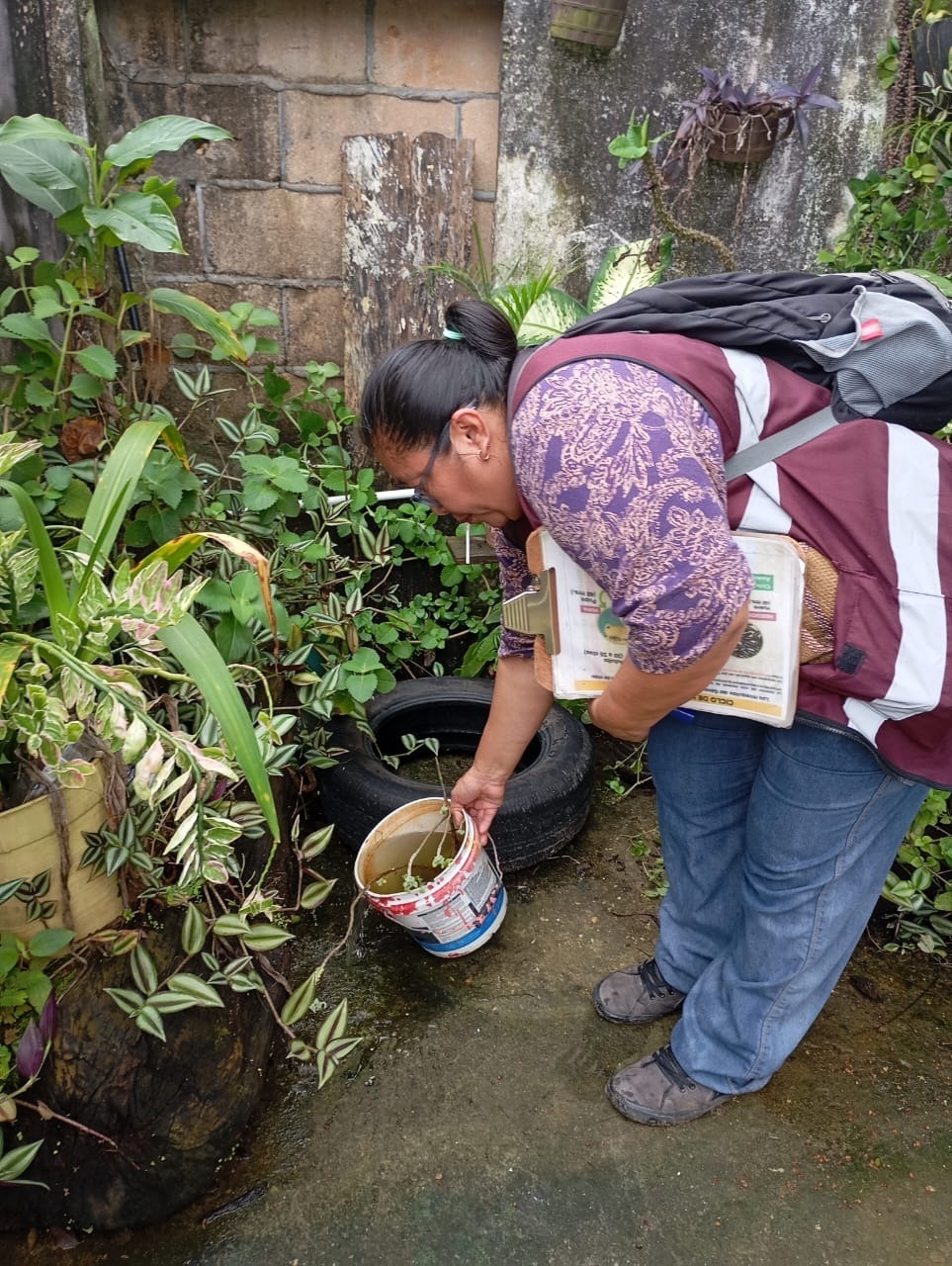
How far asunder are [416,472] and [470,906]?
3.30 feet

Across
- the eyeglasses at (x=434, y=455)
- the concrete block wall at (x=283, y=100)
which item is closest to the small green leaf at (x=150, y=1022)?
the eyeglasses at (x=434, y=455)

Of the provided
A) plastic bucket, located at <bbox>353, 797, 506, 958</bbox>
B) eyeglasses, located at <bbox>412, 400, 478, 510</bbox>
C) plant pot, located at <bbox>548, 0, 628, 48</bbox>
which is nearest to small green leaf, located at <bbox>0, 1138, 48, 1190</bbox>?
plastic bucket, located at <bbox>353, 797, 506, 958</bbox>

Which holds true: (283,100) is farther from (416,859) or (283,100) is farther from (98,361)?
(416,859)

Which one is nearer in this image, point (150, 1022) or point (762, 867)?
Answer: point (150, 1022)

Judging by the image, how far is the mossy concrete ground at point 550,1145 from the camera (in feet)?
5.32

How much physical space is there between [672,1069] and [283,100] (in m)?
2.95

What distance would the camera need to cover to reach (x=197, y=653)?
1.33 meters

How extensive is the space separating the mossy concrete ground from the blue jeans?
0.62 feet

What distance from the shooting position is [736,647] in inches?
53.7

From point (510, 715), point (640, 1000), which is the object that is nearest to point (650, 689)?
point (510, 715)

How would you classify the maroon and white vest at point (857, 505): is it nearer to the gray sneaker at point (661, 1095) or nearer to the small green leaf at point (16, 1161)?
the gray sneaker at point (661, 1095)

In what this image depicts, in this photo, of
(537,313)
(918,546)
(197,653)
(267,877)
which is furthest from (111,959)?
(537,313)

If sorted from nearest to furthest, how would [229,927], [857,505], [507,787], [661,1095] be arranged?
[857,505] → [229,927] → [661,1095] → [507,787]

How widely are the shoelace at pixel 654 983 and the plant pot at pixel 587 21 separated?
8.53ft
